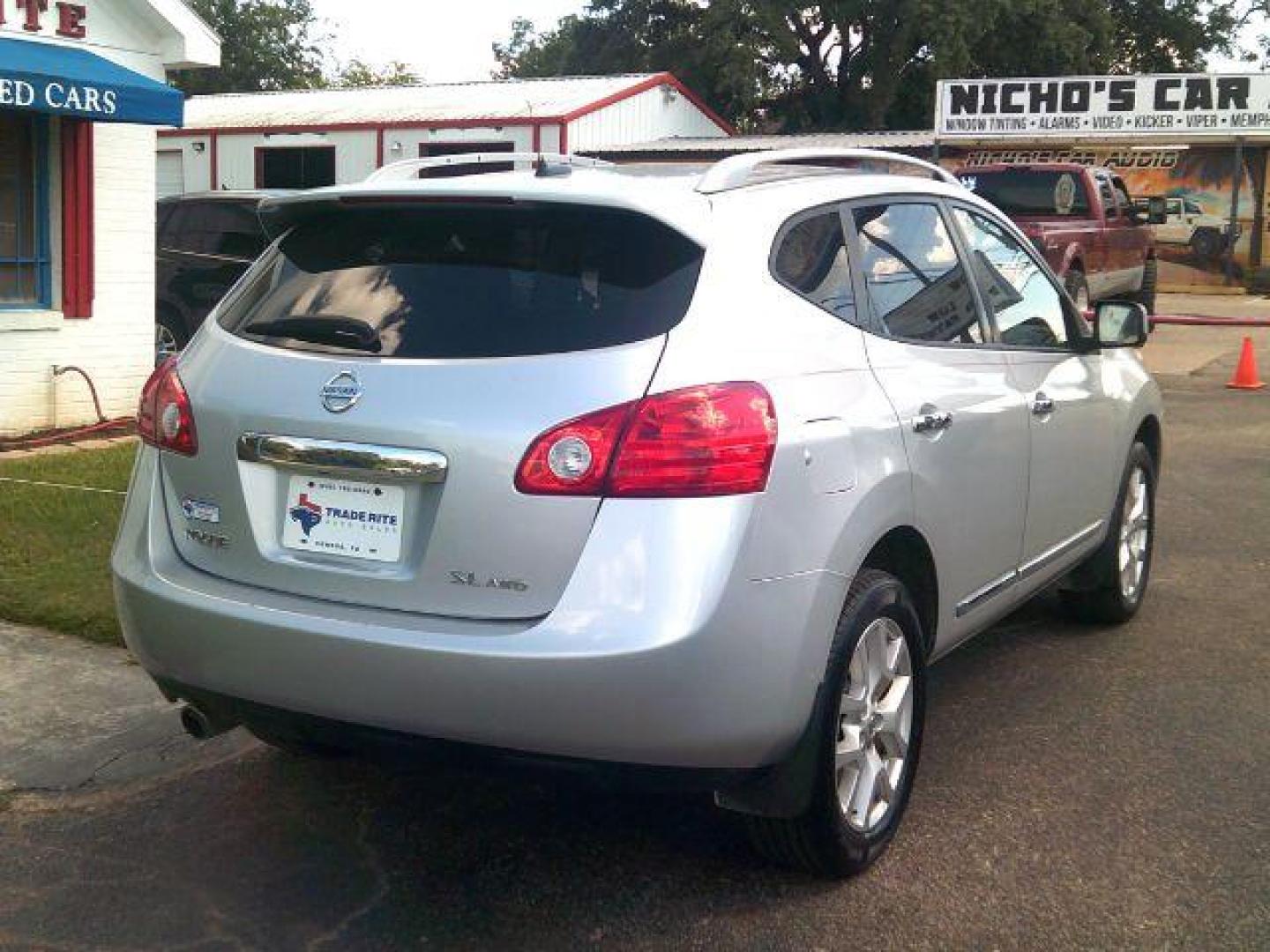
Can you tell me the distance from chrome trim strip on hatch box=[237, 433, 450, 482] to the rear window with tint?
→ 0.79ft

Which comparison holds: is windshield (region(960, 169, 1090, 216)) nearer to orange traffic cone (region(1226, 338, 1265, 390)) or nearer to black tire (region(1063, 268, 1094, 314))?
black tire (region(1063, 268, 1094, 314))

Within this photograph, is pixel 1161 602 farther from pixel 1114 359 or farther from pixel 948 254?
pixel 948 254

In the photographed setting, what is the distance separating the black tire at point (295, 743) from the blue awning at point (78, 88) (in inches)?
234

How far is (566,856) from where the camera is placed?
3.71m

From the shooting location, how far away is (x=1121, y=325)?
5.20 meters

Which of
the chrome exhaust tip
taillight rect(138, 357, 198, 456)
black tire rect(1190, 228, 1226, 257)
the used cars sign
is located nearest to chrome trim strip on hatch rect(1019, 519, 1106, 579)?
the chrome exhaust tip

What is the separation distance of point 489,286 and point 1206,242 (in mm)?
28094

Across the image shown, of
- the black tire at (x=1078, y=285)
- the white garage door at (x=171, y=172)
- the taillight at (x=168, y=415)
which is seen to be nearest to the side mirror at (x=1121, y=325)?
the taillight at (x=168, y=415)

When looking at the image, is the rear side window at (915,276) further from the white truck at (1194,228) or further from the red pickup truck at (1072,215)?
the white truck at (1194,228)

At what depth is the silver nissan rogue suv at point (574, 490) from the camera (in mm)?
3012

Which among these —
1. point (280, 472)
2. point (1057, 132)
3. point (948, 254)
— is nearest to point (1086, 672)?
point (948, 254)

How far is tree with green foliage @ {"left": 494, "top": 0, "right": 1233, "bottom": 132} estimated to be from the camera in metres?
39.5

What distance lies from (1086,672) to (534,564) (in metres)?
2.89

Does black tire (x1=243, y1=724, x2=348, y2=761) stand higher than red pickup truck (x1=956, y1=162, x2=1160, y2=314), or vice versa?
red pickup truck (x1=956, y1=162, x2=1160, y2=314)
